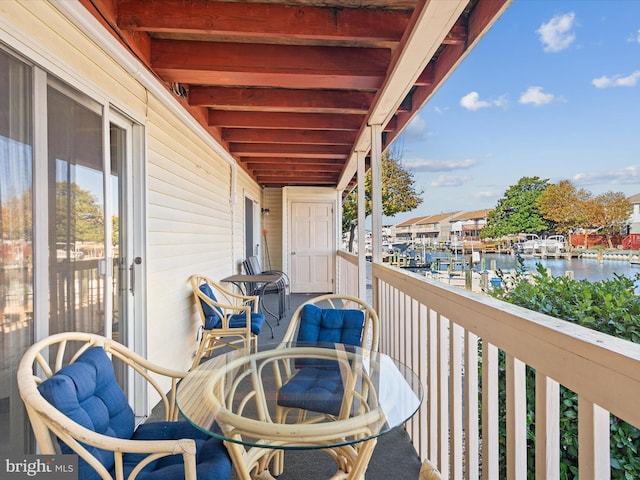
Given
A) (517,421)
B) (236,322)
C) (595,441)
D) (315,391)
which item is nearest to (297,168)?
(236,322)

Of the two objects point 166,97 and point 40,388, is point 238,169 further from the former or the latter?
point 40,388

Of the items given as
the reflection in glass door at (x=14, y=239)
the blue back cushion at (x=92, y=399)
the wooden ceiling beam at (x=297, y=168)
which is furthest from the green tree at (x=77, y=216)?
the wooden ceiling beam at (x=297, y=168)

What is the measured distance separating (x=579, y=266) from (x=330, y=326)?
148 centimetres

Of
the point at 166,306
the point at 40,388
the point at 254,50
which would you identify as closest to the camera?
the point at 40,388

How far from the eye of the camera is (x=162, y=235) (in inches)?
106

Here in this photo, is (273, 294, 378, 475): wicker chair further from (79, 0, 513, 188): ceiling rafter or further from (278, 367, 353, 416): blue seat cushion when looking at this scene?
(79, 0, 513, 188): ceiling rafter

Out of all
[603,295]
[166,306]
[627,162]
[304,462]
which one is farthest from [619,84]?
[166,306]

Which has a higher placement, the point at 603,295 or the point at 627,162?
the point at 627,162

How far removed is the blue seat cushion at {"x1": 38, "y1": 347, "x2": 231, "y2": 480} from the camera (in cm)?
106

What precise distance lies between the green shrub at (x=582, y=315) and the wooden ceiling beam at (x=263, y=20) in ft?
5.17

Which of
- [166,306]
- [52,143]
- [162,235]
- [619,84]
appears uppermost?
[52,143]

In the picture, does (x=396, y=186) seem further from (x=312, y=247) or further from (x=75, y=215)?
(x=75, y=215)

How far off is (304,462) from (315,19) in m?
2.52

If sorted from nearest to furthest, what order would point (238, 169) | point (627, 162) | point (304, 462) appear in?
1. point (627, 162)
2. point (304, 462)
3. point (238, 169)
